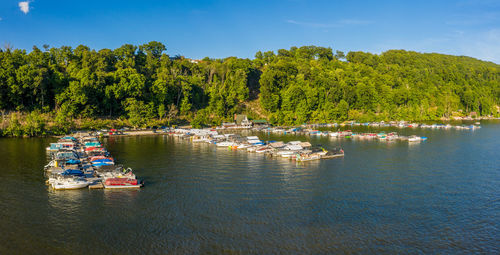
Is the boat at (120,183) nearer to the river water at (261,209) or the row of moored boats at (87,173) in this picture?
the row of moored boats at (87,173)

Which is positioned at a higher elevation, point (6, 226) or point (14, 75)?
point (14, 75)

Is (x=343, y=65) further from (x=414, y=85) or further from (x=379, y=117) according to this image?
(x=379, y=117)

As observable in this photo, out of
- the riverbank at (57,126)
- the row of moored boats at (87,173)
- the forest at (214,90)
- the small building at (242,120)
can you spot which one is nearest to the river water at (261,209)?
the row of moored boats at (87,173)

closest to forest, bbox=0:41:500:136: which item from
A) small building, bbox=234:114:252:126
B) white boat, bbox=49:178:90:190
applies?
small building, bbox=234:114:252:126

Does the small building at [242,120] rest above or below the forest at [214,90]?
below

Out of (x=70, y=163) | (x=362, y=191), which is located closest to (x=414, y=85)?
(x=362, y=191)

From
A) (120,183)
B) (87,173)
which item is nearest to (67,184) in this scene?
(87,173)
